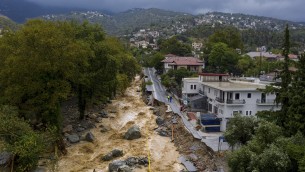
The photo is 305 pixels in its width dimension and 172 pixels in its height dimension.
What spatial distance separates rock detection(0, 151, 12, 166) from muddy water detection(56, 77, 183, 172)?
13.0 feet

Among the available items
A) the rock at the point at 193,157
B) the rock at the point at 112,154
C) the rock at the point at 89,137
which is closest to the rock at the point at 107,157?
the rock at the point at 112,154

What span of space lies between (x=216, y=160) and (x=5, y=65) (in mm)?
20669

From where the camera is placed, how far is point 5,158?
25.6 meters

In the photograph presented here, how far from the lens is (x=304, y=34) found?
18350 centimetres

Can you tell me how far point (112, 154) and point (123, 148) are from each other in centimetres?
294

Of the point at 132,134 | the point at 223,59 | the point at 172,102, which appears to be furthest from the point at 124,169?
the point at 223,59

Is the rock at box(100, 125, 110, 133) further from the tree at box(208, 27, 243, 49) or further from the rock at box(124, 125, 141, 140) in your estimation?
the tree at box(208, 27, 243, 49)

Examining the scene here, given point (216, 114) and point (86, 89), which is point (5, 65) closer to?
point (86, 89)

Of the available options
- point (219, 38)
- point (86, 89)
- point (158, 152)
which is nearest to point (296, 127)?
point (158, 152)

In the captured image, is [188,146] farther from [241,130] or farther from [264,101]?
[264,101]

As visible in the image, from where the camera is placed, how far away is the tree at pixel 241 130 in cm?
2525

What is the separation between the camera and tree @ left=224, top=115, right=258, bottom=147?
994 inches

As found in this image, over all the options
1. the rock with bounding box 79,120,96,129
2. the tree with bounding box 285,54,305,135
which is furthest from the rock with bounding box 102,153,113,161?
the tree with bounding box 285,54,305,135

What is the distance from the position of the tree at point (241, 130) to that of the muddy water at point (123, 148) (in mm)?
5343
